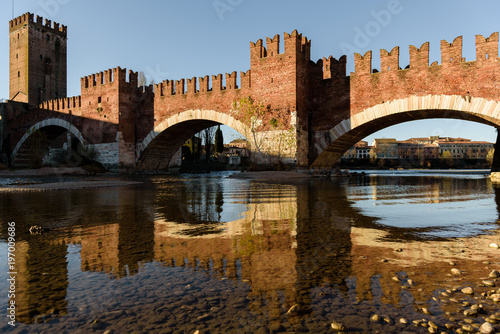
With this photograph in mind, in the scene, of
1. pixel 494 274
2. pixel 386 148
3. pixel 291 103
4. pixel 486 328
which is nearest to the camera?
pixel 486 328

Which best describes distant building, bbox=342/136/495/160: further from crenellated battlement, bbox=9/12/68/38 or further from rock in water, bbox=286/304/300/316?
rock in water, bbox=286/304/300/316

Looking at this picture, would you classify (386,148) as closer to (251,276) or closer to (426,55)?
(426,55)

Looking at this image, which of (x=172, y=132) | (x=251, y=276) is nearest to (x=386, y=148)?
(x=172, y=132)

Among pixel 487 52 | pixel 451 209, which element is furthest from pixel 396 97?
pixel 451 209

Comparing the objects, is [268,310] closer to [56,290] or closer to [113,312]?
[113,312]

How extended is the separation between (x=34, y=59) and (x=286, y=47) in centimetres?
3340

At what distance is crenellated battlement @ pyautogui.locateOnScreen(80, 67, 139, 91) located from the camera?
22.5 metres

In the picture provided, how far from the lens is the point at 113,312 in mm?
1560

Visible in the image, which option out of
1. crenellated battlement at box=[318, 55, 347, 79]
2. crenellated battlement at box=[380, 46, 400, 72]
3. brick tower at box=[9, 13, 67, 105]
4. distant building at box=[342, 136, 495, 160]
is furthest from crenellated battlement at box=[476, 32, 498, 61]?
distant building at box=[342, 136, 495, 160]

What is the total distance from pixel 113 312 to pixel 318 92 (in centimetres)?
1630

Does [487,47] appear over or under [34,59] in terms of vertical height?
under

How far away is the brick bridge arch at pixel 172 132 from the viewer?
Answer: 19.5m

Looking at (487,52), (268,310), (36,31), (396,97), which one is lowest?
(268,310)

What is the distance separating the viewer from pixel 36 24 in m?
37.0
